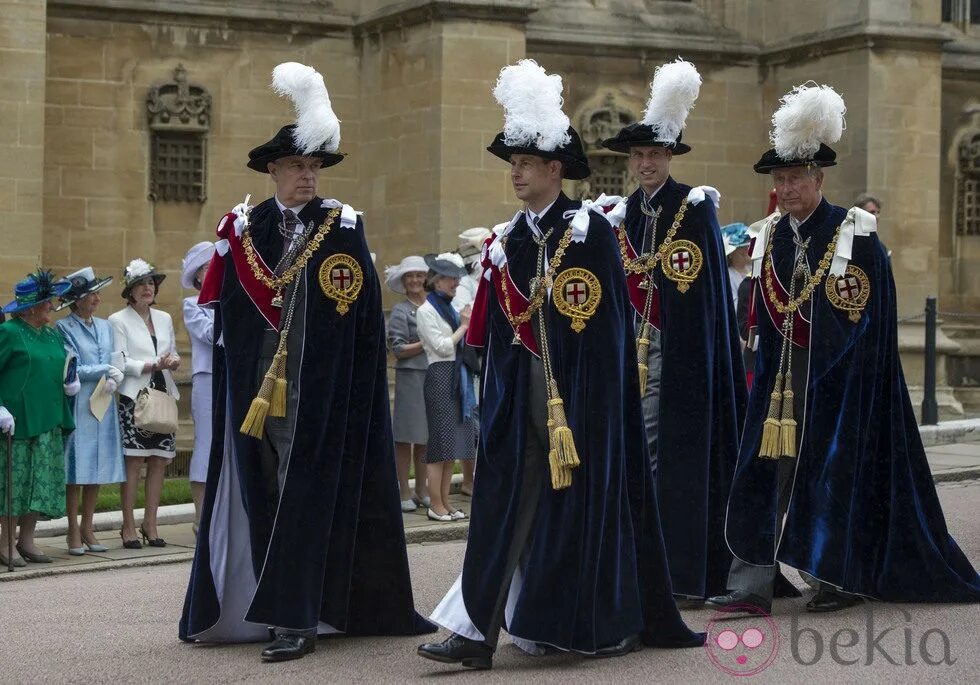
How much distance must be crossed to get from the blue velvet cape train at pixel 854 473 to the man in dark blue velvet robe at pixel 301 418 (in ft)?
5.86

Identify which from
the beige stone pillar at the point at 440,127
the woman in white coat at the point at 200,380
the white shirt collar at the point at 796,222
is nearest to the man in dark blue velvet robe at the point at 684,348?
the white shirt collar at the point at 796,222

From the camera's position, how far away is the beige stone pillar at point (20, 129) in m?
15.2

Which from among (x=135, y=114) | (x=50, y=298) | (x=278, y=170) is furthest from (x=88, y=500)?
(x=135, y=114)

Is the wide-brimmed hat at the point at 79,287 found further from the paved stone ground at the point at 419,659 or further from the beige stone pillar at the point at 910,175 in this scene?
the beige stone pillar at the point at 910,175

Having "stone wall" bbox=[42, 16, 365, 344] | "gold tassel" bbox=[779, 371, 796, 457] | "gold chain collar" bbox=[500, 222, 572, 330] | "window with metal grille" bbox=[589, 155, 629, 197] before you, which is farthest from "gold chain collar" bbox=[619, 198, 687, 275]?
"window with metal grille" bbox=[589, 155, 629, 197]

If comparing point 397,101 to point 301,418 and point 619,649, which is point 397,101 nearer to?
point 301,418

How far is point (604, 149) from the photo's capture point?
60.7 feet

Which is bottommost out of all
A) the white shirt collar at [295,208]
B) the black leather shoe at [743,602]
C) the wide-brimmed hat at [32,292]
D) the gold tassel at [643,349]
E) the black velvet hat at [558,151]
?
the black leather shoe at [743,602]

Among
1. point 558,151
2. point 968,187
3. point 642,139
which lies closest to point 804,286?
point 642,139

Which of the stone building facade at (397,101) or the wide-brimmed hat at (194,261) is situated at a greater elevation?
the stone building facade at (397,101)

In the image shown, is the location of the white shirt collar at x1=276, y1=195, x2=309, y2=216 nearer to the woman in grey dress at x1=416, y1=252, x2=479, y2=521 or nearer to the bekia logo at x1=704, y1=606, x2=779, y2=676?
the bekia logo at x1=704, y1=606, x2=779, y2=676

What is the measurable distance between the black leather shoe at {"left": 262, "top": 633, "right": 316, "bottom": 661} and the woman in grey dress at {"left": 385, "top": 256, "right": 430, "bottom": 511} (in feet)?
16.3

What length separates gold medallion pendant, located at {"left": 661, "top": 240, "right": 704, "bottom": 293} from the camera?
27.7 feet

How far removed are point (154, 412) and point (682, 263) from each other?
371cm
